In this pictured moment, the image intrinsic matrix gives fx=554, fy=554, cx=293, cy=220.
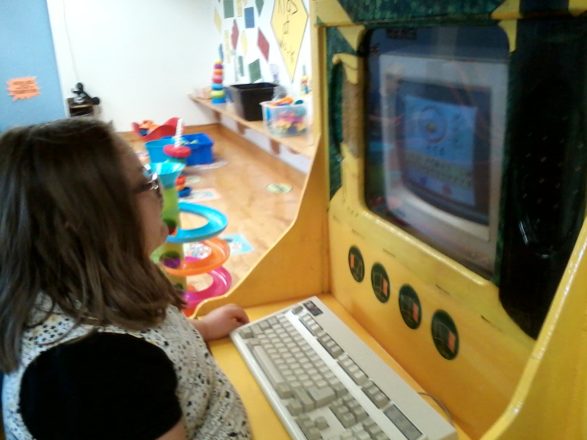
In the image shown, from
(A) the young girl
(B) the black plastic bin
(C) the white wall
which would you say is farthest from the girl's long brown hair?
(C) the white wall

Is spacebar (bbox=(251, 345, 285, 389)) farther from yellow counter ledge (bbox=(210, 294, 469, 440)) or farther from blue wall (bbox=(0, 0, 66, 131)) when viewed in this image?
blue wall (bbox=(0, 0, 66, 131))

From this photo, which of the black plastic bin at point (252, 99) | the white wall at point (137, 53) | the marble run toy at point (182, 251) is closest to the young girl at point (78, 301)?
the marble run toy at point (182, 251)

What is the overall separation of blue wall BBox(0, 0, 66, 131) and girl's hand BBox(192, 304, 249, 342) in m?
2.34

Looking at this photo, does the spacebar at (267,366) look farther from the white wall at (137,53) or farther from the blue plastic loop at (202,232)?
the white wall at (137,53)

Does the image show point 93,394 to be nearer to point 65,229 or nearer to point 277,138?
point 65,229

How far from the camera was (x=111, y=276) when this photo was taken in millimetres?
540

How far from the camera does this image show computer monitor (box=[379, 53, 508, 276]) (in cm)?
50

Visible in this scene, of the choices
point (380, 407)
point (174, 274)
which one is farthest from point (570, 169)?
point (174, 274)

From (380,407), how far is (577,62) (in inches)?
15.2

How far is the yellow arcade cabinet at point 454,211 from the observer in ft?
1.27

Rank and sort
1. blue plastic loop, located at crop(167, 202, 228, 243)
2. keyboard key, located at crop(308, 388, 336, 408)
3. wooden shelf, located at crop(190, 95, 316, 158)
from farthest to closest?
wooden shelf, located at crop(190, 95, 316, 158) < blue plastic loop, located at crop(167, 202, 228, 243) < keyboard key, located at crop(308, 388, 336, 408)

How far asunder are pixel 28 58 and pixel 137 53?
1.81 feet

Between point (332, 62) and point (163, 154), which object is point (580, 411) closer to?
point (332, 62)

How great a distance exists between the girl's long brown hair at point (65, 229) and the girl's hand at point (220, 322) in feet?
0.72
